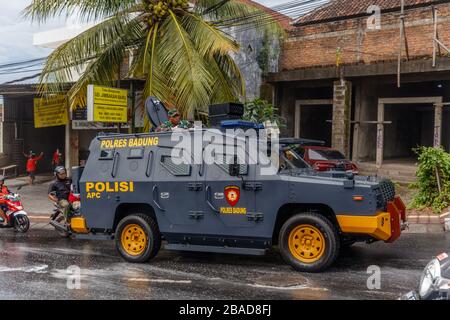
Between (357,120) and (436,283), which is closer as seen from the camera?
(436,283)

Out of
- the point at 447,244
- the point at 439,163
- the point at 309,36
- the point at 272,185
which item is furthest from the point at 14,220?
the point at 309,36

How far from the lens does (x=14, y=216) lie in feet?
36.3

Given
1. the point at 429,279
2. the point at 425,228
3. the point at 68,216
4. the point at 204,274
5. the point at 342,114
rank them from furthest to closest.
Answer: the point at 342,114, the point at 68,216, the point at 425,228, the point at 204,274, the point at 429,279

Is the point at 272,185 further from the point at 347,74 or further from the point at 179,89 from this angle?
the point at 347,74

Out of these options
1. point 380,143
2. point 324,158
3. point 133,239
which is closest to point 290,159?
point 133,239

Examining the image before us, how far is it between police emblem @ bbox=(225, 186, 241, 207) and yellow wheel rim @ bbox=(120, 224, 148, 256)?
5.21 ft

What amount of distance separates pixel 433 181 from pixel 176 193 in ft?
22.2

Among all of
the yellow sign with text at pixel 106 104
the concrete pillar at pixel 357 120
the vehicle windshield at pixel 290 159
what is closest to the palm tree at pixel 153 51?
the yellow sign with text at pixel 106 104

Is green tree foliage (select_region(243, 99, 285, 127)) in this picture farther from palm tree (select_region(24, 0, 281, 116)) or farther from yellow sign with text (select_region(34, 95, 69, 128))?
yellow sign with text (select_region(34, 95, 69, 128))

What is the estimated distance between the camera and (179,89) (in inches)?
459

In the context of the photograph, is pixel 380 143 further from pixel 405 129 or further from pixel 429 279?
pixel 429 279

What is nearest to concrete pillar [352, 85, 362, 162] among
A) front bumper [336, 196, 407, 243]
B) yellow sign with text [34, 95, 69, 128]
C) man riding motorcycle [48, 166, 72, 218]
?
man riding motorcycle [48, 166, 72, 218]

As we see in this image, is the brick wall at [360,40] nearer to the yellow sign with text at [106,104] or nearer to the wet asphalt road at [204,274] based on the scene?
the yellow sign with text at [106,104]

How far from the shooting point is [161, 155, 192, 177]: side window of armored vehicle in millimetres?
7492
